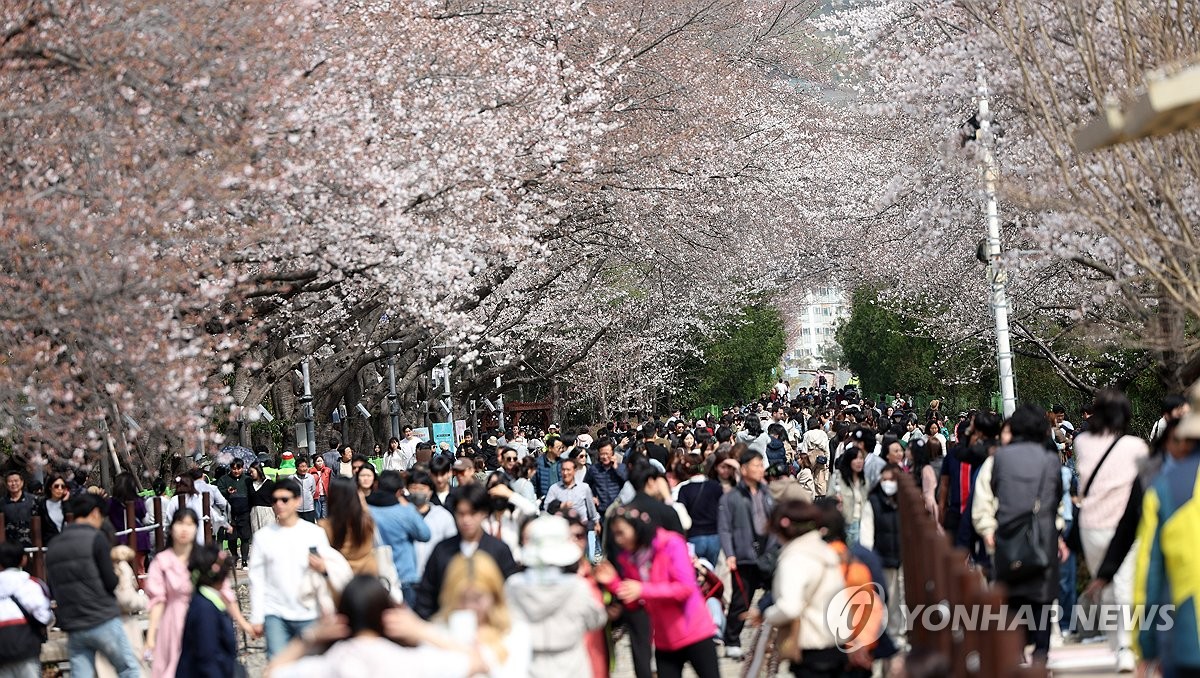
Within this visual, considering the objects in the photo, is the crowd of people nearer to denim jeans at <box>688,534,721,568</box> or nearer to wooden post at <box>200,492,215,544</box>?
denim jeans at <box>688,534,721,568</box>

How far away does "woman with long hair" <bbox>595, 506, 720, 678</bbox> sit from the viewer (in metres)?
9.27

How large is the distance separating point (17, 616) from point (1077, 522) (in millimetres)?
6944

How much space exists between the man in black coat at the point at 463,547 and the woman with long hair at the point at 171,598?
4.93ft

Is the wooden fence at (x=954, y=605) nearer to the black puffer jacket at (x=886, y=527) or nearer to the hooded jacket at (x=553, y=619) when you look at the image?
the hooded jacket at (x=553, y=619)

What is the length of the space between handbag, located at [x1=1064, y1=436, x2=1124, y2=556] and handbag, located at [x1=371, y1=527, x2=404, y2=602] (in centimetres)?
430

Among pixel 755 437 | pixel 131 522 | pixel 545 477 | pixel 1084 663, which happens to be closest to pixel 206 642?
pixel 1084 663

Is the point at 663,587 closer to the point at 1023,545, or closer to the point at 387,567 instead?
the point at 1023,545

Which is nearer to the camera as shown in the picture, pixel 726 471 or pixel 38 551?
pixel 726 471

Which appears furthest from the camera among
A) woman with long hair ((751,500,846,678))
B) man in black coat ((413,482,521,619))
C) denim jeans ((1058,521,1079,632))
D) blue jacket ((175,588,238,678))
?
denim jeans ((1058,521,1079,632))

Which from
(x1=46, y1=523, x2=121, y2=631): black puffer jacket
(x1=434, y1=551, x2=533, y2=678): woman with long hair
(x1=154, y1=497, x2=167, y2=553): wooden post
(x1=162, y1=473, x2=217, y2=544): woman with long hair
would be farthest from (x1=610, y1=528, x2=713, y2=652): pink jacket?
(x1=154, y1=497, x2=167, y2=553): wooden post

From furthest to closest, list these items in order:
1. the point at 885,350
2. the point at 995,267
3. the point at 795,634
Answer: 1. the point at 885,350
2. the point at 995,267
3. the point at 795,634

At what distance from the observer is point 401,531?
12023mm

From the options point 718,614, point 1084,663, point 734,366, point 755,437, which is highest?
point 734,366

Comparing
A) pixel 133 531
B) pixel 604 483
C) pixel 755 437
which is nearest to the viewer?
pixel 604 483
